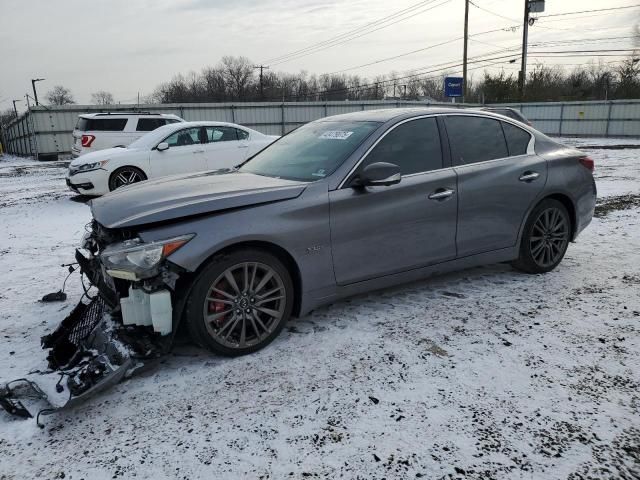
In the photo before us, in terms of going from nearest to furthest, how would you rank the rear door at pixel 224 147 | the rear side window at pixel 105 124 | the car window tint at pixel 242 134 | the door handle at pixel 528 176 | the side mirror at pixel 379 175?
the side mirror at pixel 379 175 < the door handle at pixel 528 176 < the rear door at pixel 224 147 < the car window tint at pixel 242 134 < the rear side window at pixel 105 124

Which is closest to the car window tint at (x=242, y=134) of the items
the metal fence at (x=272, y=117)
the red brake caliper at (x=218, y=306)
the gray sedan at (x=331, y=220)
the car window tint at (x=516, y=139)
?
the gray sedan at (x=331, y=220)

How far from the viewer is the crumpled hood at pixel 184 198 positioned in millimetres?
3088

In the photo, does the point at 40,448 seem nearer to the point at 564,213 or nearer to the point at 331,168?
the point at 331,168

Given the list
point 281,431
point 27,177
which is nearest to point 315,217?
point 281,431

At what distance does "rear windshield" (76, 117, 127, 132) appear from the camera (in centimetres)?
1601

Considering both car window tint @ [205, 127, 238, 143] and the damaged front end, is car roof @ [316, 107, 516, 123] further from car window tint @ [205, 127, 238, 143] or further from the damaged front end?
car window tint @ [205, 127, 238, 143]

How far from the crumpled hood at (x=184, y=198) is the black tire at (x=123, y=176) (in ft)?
18.7

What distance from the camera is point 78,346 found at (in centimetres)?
317

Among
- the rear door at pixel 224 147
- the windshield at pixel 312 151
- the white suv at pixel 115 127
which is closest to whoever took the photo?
the windshield at pixel 312 151

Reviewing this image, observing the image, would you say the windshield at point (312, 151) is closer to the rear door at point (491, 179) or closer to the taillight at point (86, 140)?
the rear door at point (491, 179)

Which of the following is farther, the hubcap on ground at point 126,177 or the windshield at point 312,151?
the hubcap on ground at point 126,177

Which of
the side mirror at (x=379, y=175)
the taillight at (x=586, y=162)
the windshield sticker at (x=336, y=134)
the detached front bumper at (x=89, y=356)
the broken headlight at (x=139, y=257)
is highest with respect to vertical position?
the windshield sticker at (x=336, y=134)

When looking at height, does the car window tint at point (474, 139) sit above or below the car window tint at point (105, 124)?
below

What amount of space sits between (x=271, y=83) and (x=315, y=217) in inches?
3294
